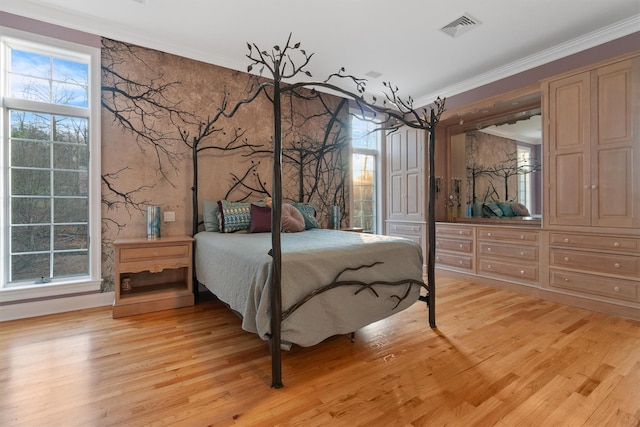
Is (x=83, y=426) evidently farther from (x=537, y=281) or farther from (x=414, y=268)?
(x=537, y=281)

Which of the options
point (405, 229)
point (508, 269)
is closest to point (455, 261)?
point (508, 269)

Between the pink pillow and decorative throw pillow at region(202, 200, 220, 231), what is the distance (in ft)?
2.39

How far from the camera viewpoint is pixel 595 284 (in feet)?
9.46

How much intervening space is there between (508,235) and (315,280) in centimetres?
287

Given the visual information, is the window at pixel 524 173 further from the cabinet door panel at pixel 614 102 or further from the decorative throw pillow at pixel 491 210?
the cabinet door panel at pixel 614 102

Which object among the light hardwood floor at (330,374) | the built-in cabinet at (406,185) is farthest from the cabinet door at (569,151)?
the built-in cabinet at (406,185)

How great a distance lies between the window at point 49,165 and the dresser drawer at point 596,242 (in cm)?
467

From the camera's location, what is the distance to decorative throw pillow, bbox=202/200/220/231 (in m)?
3.29

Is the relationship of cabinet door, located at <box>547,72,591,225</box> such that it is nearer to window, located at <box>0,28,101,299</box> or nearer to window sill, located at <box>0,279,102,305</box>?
window, located at <box>0,28,101,299</box>

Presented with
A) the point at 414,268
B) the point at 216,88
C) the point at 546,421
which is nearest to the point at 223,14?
the point at 216,88

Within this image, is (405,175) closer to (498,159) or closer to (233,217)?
(498,159)

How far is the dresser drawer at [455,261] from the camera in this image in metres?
4.02

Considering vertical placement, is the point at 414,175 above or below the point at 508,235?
above

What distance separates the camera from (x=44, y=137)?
2818mm
